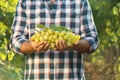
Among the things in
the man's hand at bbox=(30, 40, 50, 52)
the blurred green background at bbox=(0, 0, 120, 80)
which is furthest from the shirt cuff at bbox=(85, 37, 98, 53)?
the blurred green background at bbox=(0, 0, 120, 80)

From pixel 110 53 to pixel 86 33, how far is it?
495cm

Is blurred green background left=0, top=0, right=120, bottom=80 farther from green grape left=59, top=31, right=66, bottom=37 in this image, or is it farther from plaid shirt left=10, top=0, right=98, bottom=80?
green grape left=59, top=31, right=66, bottom=37

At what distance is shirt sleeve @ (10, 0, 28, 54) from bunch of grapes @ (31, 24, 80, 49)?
25 centimetres

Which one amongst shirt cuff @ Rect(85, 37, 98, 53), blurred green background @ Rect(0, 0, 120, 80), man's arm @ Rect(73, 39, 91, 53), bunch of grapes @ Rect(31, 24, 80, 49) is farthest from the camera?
blurred green background @ Rect(0, 0, 120, 80)

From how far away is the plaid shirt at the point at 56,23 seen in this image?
317 centimetres

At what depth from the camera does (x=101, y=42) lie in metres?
7.70

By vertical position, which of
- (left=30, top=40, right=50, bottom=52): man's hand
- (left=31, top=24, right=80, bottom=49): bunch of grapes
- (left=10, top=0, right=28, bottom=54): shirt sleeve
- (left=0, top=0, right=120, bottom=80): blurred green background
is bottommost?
(left=30, top=40, right=50, bottom=52): man's hand

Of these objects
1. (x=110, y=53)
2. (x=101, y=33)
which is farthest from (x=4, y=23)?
(x=110, y=53)

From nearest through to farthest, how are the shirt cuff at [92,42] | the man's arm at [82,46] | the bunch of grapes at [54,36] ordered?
the bunch of grapes at [54,36] < the man's arm at [82,46] < the shirt cuff at [92,42]

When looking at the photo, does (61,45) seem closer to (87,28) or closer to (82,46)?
(82,46)

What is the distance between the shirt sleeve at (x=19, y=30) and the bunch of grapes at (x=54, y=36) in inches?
10.0

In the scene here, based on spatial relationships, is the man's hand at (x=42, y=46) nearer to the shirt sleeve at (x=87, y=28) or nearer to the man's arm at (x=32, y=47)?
the man's arm at (x=32, y=47)

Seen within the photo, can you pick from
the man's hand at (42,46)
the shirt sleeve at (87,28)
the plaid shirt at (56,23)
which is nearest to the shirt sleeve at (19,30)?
the plaid shirt at (56,23)

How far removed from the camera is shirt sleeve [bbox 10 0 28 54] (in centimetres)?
318
